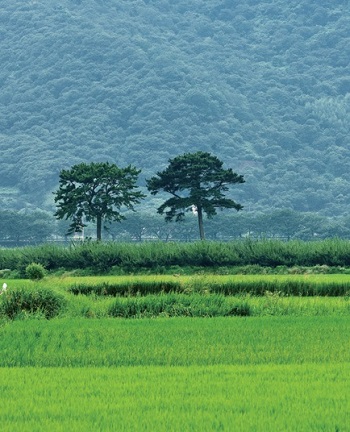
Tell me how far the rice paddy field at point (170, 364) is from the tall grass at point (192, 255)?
98.1 ft

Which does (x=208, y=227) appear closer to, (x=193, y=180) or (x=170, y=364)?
(x=193, y=180)

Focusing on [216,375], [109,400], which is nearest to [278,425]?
[109,400]

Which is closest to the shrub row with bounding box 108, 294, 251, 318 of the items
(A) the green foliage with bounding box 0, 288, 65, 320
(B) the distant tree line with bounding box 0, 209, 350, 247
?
(A) the green foliage with bounding box 0, 288, 65, 320

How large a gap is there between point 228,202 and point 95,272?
21.1 m

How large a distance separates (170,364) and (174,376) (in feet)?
5.37

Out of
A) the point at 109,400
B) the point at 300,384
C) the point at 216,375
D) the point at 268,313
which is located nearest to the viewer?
the point at 109,400

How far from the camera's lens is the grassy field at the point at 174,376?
403 inches

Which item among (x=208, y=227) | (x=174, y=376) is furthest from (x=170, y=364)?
(x=208, y=227)

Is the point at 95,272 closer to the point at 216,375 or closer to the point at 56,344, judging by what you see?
the point at 56,344

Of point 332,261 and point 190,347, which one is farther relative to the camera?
point 332,261

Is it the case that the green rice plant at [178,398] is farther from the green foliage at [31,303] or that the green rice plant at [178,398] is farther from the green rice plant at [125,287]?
the green rice plant at [125,287]

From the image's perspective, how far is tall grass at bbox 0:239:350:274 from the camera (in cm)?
5597

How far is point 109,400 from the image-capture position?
11336 millimetres

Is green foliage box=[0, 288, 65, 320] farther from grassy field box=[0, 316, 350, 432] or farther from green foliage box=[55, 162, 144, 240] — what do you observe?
green foliage box=[55, 162, 144, 240]
